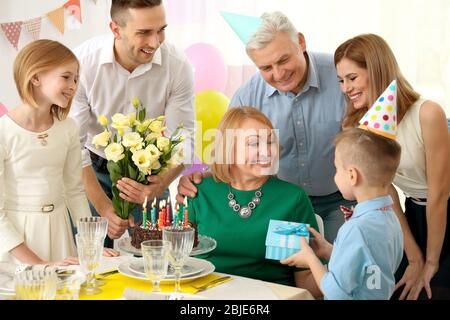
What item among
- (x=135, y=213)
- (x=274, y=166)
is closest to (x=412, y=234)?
(x=274, y=166)

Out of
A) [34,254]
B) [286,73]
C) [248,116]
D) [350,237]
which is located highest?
[286,73]

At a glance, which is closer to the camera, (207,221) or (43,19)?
(207,221)

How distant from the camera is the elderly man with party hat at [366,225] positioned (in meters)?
1.66

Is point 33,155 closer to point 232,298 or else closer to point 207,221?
point 207,221

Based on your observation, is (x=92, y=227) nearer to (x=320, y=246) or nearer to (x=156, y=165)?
(x=156, y=165)

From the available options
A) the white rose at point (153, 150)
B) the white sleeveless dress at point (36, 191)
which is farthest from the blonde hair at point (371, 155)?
the white sleeveless dress at point (36, 191)

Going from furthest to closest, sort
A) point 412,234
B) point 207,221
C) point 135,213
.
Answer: point 135,213 < point 412,234 < point 207,221

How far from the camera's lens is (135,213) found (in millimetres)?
2902

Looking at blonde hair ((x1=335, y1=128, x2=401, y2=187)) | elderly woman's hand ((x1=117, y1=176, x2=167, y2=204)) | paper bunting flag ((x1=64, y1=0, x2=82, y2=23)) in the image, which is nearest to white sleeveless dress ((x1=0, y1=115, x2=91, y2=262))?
elderly woman's hand ((x1=117, y1=176, x2=167, y2=204))

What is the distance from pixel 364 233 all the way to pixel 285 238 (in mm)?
281

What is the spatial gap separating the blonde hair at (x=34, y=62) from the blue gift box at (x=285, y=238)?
1002 millimetres

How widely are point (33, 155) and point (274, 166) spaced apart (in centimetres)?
87

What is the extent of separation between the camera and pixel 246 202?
220 cm

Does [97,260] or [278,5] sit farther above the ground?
[278,5]
